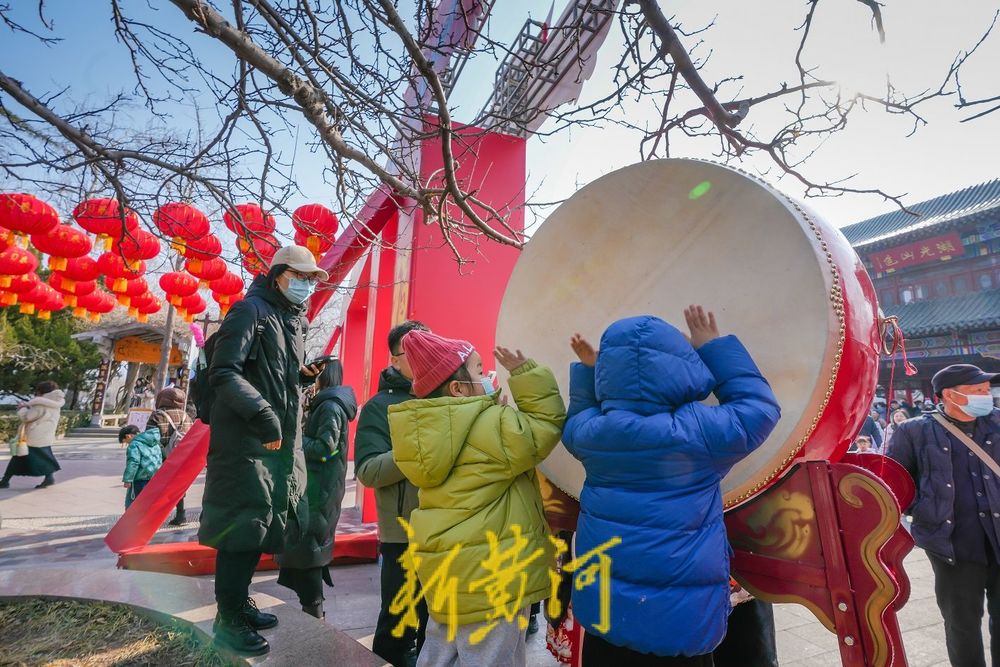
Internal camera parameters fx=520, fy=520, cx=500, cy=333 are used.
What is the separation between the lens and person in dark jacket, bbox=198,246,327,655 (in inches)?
67.1

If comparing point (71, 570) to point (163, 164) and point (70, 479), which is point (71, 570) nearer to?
point (163, 164)

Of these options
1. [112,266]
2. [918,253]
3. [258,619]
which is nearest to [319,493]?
[258,619]

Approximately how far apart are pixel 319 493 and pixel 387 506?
0.56 meters

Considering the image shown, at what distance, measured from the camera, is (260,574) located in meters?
3.46

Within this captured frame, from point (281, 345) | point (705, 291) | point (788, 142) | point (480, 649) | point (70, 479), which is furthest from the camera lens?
point (70, 479)

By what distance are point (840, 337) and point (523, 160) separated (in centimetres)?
411

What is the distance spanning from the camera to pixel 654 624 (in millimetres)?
1094

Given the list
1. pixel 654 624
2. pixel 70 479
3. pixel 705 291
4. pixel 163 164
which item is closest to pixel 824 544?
pixel 654 624

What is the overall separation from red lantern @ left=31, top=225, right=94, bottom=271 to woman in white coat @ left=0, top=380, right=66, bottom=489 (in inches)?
64.7

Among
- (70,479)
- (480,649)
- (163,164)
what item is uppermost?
(163,164)

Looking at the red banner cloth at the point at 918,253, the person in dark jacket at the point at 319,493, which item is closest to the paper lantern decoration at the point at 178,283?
the person in dark jacket at the point at 319,493

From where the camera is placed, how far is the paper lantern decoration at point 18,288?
8.23 meters

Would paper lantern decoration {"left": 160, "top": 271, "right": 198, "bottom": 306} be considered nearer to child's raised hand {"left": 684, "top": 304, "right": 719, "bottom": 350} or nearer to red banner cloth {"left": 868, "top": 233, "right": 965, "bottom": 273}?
child's raised hand {"left": 684, "top": 304, "right": 719, "bottom": 350}

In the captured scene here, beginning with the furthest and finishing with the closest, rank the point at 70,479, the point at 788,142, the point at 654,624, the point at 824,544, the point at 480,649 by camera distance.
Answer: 1. the point at 70,479
2. the point at 788,142
3. the point at 480,649
4. the point at 824,544
5. the point at 654,624
